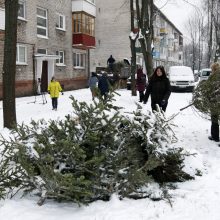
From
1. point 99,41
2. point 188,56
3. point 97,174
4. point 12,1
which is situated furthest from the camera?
point 188,56

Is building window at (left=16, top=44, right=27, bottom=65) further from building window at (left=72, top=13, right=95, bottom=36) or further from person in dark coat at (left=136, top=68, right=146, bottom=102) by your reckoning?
person in dark coat at (left=136, top=68, right=146, bottom=102)

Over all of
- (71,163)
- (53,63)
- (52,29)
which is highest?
(52,29)

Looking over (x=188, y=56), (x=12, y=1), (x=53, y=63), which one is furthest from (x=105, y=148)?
(x=188, y=56)

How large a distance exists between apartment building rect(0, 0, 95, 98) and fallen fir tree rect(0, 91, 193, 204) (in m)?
16.7

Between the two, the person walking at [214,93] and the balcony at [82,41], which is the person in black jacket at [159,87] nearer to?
the person walking at [214,93]

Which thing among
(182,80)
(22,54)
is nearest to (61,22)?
(22,54)

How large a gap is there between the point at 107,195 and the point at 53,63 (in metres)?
22.8

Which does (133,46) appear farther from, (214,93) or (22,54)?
(214,93)

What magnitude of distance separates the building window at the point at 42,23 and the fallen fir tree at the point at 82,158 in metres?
21.1

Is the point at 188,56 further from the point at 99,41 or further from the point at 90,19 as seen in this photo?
the point at 90,19

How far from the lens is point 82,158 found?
5.00m

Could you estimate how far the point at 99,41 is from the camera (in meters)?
45.4

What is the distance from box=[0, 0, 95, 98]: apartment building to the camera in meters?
23.6

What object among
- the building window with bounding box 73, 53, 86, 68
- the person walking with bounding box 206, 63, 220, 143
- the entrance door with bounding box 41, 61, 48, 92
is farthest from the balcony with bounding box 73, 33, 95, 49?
the person walking with bounding box 206, 63, 220, 143
